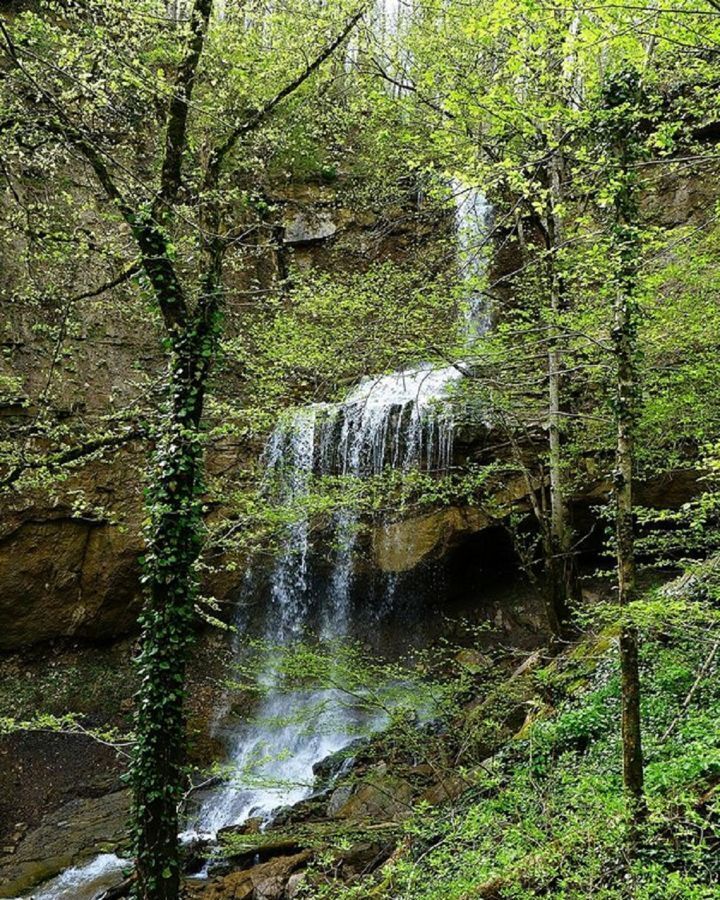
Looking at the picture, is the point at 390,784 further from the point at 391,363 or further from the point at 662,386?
the point at 662,386

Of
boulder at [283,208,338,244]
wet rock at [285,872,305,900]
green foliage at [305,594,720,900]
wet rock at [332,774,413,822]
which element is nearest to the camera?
green foliage at [305,594,720,900]

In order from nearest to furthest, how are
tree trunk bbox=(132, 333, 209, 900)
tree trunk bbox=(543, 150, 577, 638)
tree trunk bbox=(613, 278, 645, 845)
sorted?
tree trunk bbox=(613, 278, 645, 845) < tree trunk bbox=(132, 333, 209, 900) < tree trunk bbox=(543, 150, 577, 638)

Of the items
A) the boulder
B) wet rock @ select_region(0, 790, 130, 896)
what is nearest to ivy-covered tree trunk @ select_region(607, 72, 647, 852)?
wet rock @ select_region(0, 790, 130, 896)

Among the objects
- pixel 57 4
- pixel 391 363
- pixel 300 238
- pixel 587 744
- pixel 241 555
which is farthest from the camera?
pixel 300 238

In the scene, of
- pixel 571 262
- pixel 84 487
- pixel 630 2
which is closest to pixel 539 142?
pixel 571 262

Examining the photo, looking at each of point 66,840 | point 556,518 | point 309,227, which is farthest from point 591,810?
point 309,227

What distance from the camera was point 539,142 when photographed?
6.73 meters

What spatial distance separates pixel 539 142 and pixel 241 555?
8541 millimetres

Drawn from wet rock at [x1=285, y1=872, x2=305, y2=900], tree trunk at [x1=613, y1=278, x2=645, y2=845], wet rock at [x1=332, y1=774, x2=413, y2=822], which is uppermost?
tree trunk at [x1=613, y1=278, x2=645, y2=845]

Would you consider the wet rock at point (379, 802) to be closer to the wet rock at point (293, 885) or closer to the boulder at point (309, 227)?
the wet rock at point (293, 885)

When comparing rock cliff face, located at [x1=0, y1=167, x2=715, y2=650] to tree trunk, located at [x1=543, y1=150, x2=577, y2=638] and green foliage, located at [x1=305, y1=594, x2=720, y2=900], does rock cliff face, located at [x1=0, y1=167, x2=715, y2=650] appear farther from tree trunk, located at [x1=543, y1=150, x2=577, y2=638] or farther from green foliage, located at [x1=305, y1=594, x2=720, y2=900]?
green foliage, located at [x1=305, y1=594, x2=720, y2=900]

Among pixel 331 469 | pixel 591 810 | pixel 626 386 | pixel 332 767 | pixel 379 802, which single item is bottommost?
pixel 332 767

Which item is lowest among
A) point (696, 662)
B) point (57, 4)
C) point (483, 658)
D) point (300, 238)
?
point (483, 658)

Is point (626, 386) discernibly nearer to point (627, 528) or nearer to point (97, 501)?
point (627, 528)
